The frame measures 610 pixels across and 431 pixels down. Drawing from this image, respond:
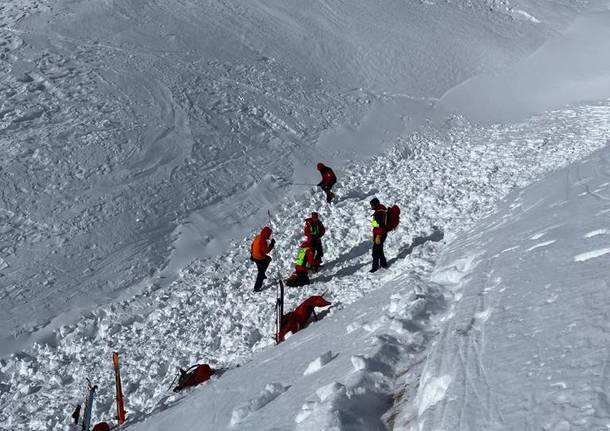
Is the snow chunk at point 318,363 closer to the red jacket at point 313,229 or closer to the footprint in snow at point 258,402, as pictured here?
the footprint in snow at point 258,402

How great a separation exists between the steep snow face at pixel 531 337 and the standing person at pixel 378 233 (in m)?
2.70

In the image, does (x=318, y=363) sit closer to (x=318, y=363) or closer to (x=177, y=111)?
(x=318, y=363)

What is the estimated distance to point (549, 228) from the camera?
882cm

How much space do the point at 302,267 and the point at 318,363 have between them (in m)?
4.72

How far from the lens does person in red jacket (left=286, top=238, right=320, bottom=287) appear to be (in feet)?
40.4

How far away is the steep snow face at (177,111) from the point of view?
14.3 m

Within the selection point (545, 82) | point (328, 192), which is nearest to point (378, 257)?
point (328, 192)

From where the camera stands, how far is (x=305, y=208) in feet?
50.0

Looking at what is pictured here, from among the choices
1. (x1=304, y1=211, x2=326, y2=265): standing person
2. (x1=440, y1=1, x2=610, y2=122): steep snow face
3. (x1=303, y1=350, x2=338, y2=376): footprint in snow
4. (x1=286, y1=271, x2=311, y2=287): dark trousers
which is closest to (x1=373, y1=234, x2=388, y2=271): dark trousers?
(x1=304, y1=211, x2=326, y2=265): standing person

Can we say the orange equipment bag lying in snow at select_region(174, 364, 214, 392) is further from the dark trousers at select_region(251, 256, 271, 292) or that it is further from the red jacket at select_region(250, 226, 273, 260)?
the red jacket at select_region(250, 226, 273, 260)

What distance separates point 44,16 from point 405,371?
70.6ft

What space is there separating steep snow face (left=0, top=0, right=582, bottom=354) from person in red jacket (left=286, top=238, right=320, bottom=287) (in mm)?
2469

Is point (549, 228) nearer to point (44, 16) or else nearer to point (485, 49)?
point (485, 49)

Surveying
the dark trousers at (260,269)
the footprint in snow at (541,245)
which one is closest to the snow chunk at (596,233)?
the footprint in snow at (541,245)
